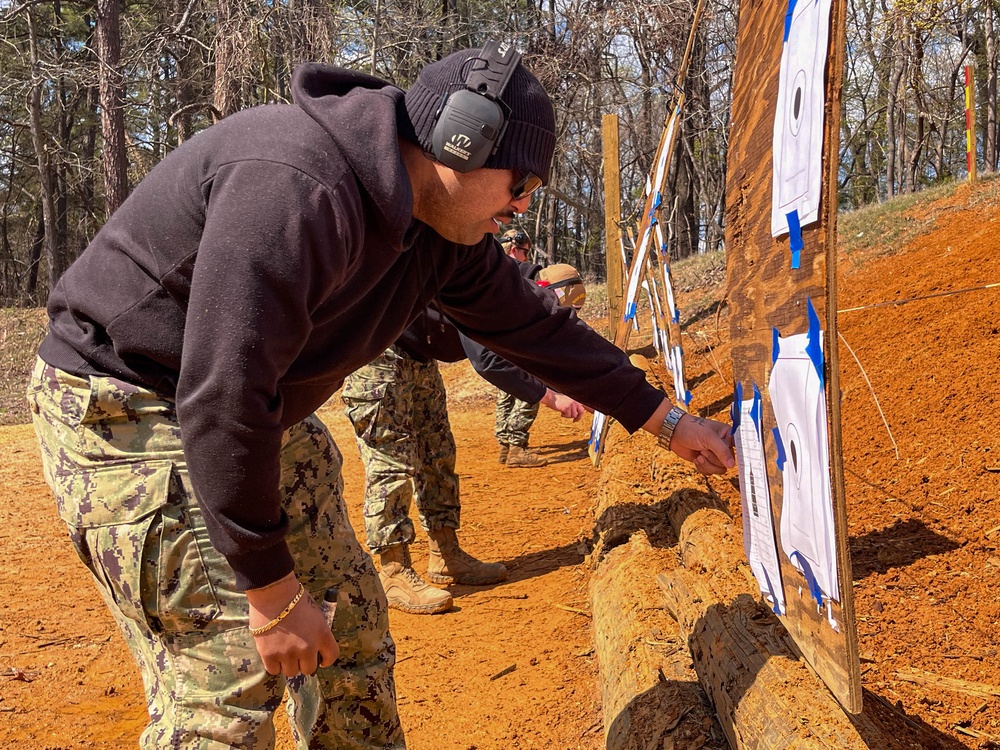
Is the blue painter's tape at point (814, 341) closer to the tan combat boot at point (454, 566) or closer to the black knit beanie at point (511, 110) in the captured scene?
the black knit beanie at point (511, 110)

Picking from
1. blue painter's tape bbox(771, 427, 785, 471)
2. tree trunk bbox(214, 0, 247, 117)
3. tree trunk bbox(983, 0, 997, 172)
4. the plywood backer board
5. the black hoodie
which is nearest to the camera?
the black hoodie

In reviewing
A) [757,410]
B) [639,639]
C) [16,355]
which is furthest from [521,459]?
[16,355]

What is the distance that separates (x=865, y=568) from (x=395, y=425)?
2256mm

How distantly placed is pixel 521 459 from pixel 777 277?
226 inches

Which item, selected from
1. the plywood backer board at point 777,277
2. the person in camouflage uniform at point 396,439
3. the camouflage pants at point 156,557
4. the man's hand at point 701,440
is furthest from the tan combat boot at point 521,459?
the camouflage pants at point 156,557

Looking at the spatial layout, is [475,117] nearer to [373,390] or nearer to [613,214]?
[373,390]

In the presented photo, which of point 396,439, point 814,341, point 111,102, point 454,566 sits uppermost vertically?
point 111,102

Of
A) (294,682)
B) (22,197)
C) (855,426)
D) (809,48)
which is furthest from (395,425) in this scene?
(22,197)

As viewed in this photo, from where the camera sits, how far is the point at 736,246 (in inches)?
99.7

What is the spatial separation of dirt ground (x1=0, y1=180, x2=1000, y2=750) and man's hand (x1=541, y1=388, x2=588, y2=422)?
927 millimetres

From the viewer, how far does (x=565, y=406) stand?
13.5 ft

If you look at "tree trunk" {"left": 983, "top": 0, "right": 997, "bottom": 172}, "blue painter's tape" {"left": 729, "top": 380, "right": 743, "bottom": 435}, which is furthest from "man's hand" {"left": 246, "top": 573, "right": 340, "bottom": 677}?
"tree trunk" {"left": 983, "top": 0, "right": 997, "bottom": 172}

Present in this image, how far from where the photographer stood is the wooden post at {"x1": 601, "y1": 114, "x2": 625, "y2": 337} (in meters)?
9.88

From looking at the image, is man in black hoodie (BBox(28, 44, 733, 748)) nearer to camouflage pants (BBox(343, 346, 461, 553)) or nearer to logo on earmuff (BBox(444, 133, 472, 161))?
logo on earmuff (BBox(444, 133, 472, 161))
